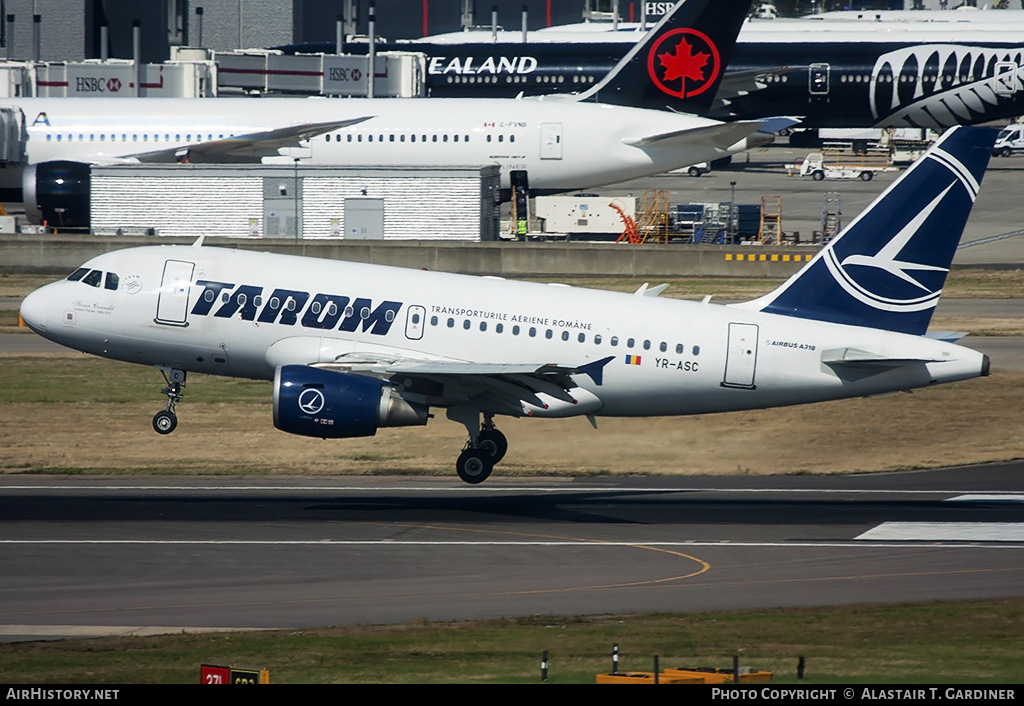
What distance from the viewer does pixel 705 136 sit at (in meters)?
73.3

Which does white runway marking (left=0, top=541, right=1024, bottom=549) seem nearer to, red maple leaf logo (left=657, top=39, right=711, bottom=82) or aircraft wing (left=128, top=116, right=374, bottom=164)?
aircraft wing (left=128, top=116, right=374, bottom=164)

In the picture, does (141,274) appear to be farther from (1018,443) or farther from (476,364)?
(1018,443)

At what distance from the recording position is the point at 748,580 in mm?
27344

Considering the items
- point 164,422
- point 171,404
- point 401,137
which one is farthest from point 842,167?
point 164,422

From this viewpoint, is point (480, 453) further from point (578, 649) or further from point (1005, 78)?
point (1005, 78)

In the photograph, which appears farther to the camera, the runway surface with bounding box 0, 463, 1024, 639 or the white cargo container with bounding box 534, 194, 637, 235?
the white cargo container with bounding box 534, 194, 637, 235

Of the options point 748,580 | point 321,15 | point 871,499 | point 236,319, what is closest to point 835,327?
point 871,499

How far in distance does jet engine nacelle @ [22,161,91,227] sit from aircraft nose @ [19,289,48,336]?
4075 cm

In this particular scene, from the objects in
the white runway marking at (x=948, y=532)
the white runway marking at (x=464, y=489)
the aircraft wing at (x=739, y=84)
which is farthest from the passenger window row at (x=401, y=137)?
the white runway marking at (x=948, y=532)

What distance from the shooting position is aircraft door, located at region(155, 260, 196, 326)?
33.5 m

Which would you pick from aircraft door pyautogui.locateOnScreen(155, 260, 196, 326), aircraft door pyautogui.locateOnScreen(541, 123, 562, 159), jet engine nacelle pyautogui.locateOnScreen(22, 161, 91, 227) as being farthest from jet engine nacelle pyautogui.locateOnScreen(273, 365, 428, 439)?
jet engine nacelle pyautogui.locateOnScreen(22, 161, 91, 227)

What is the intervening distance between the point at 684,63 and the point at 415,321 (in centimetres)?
4599

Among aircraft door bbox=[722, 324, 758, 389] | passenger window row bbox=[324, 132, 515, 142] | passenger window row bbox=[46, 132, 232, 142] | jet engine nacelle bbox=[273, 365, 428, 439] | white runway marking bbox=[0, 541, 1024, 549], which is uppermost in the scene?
passenger window row bbox=[324, 132, 515, 142]

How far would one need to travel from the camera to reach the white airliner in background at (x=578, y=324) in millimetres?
33188
